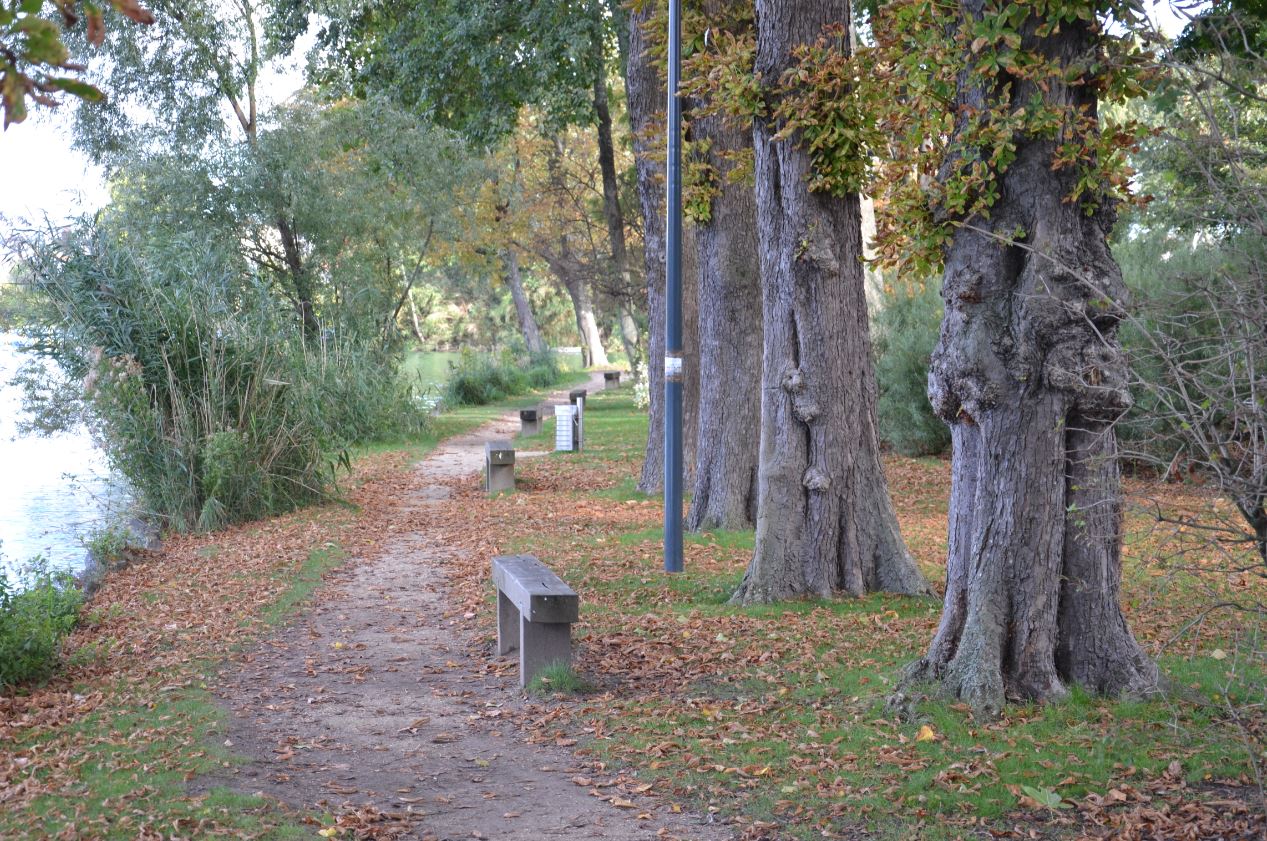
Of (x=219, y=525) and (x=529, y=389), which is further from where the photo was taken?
(x=529, y=389)

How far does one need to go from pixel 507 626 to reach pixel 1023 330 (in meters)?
4.18

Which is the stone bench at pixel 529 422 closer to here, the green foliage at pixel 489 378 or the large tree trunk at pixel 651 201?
the green foliage at pixel 489 378

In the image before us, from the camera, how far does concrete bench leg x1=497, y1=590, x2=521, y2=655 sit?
834 centimetres

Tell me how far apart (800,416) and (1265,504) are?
4.94 m

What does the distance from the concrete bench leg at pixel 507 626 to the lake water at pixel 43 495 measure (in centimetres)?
417

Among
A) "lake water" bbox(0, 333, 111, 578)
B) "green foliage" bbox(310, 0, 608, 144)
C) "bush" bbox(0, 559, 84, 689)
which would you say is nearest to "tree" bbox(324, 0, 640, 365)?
"green foliage" bbox(310, 0, 608, 144)

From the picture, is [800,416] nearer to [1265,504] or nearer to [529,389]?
[1265,504]

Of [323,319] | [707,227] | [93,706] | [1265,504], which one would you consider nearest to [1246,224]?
[1265,504]

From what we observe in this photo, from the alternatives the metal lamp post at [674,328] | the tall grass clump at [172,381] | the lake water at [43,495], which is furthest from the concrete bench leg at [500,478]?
the metal lamp post at [674,328]

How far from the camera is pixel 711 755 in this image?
19.5ft

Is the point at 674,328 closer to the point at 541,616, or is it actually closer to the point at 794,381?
the point at 794,381

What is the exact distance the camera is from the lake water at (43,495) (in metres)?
14.5

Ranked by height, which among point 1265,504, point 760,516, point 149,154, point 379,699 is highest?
point 149,154

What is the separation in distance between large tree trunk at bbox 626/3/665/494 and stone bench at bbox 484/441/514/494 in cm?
195
